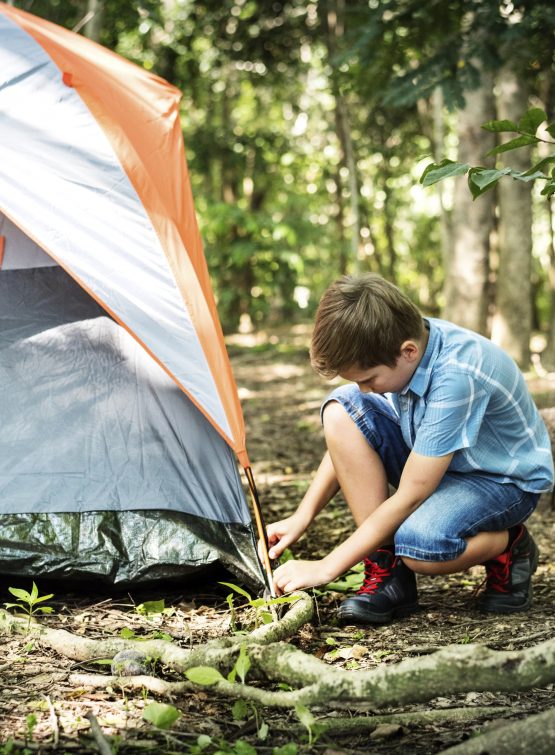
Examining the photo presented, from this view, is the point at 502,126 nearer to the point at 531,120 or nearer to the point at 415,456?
the point at 531,120

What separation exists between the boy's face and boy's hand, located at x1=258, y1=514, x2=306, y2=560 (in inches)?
19.9

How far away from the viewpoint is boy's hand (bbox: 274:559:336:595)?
6.87 feet

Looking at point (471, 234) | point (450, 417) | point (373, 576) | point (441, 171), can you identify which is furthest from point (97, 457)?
point (471, 234)

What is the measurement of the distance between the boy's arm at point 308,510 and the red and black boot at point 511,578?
0.52m

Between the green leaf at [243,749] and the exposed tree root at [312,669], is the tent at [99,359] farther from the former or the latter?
the green leaf at [243,749]

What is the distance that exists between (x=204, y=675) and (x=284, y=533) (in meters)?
0.76

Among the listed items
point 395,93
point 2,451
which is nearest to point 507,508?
point 2,451

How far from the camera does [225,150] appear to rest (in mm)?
9398

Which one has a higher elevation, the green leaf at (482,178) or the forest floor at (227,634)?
the green leaf at (482,178)

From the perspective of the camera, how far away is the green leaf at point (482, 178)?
1.65m

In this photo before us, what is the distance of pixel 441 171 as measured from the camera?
171 centimetres

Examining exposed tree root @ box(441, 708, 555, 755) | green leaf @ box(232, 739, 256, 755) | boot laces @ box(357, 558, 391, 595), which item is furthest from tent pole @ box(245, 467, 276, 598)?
exposed tree root @ box(441, 708, 555, 755)

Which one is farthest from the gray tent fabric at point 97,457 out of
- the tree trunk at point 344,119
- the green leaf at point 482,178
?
the tree trunk at point 344,119

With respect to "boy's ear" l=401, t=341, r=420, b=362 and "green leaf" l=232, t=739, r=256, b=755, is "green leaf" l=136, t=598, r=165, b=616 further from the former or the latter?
"boy's ear" l=401, t=341, r=420, b=362
